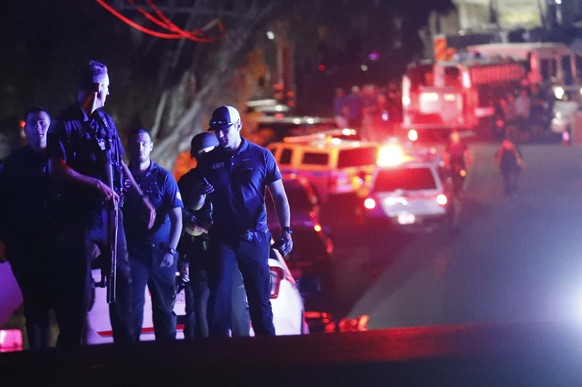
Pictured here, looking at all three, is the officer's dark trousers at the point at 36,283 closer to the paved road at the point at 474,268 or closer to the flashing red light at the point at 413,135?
the paved road at the point at 474,268

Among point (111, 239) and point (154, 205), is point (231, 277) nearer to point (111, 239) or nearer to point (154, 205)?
point (154, 205)

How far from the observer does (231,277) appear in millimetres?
7473

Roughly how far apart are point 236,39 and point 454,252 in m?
5.45

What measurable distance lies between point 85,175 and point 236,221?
3.69 ft

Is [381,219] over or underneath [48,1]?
underneath

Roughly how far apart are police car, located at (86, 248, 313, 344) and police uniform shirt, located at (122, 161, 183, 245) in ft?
1.69

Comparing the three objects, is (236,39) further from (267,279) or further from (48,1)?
(267,279)

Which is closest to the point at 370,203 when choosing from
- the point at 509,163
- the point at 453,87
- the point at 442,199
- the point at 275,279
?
the point at 442,199

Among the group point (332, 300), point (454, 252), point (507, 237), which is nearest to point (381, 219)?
point (454, 252)

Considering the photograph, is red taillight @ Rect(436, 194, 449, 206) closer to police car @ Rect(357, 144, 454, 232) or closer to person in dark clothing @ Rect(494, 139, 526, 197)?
police car @ Rect(357, 144, 454, 232)

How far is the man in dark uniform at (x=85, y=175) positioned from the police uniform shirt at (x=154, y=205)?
2.42 ft

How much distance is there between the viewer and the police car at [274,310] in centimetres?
774

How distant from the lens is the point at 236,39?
20.0 metres

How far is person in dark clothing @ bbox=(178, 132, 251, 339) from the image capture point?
760 cm
